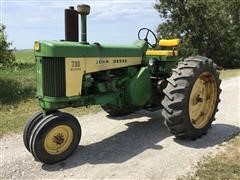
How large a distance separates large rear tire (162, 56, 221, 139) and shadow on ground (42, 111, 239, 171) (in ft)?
0.90

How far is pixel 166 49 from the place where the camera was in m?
8.17

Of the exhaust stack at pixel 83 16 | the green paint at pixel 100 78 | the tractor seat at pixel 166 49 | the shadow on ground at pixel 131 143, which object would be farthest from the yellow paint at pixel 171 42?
the exhaust stack at pixel 83 16

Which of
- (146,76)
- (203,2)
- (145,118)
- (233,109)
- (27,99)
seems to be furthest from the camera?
(203,2)

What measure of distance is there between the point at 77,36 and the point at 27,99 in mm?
5335

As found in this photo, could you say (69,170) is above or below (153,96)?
below

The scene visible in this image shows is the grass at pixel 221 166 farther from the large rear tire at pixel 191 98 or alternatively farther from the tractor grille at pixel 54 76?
the tractor grille at pixel 54 76

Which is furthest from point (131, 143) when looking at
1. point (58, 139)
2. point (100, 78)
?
point (58, 139)

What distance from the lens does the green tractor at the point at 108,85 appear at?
18.7ft

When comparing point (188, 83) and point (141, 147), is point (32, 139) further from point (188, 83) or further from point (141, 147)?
point (188, 83)

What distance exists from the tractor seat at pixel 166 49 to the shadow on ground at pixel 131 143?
4.91 ft

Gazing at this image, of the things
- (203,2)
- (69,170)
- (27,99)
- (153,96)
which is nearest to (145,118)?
(153,96)

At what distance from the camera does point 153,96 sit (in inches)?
298

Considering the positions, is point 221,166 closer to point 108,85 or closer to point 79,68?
point 108,85

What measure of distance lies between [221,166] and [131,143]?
170cm
